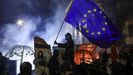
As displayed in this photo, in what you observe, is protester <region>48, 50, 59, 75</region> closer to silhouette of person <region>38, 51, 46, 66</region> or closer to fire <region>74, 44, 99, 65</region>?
silhouette of person <region>38, 51, 46, 66</region>

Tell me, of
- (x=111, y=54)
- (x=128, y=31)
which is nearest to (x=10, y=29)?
(x=128, y=31)

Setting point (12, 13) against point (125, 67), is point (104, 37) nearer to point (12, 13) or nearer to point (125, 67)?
point (125, 67)

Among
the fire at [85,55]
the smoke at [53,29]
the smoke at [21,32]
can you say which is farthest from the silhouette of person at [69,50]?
the smoke at [53,29]

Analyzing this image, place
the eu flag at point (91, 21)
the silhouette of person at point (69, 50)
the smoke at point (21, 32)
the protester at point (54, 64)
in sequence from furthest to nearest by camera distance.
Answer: the smoke at point (21, 32)
the eu flag at point (91, 21)
the silhouette of person at point (69, 50)
the protester at point (54, 64)

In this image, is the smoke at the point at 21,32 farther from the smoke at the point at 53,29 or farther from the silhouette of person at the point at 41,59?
the silhouette of person at the point at 41,59

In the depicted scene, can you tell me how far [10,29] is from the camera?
38062 mm

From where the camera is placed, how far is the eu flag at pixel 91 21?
1218 cm

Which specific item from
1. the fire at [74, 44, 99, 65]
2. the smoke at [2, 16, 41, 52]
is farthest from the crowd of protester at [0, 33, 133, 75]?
the smoke at [2, 16, 41, 52]

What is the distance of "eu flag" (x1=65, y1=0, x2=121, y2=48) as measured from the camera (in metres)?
12.2

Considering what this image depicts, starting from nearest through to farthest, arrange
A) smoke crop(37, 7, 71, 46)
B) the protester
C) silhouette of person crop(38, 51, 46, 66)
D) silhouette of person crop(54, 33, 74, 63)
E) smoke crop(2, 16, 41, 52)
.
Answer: silhouette of person crop(38, 51, 46, 66), the protester, silhouette of person crop(54, 33, 74, 63), smoke crop(2, 16, 41, 52), smoke crop(37, 7, 71, 46)

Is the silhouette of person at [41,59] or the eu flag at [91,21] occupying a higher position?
the eu flag at [91,21]

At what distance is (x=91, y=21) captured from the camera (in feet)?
41.4

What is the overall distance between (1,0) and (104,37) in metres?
22.0

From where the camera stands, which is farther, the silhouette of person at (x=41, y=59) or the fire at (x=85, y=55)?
the fire at (x=85, y=55)
